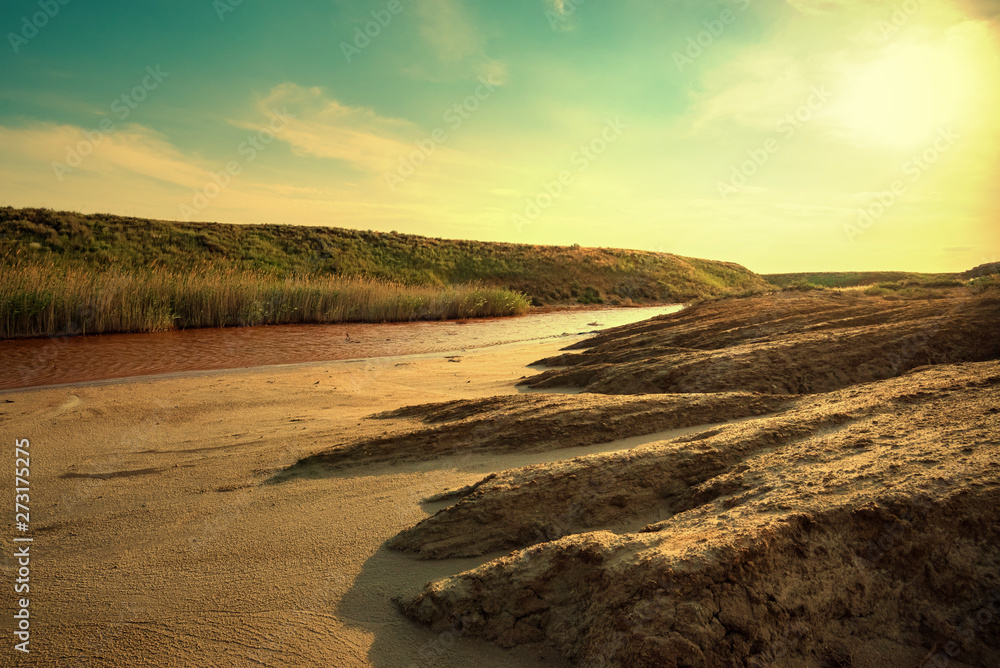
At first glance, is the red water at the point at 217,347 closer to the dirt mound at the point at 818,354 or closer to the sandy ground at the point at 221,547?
the sandy ground at the point at 221,547

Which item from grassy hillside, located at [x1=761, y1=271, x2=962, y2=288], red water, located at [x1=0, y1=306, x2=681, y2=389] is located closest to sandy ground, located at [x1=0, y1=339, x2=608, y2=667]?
red water, located at [x1=0, y1=306, x2=681, y2=389]

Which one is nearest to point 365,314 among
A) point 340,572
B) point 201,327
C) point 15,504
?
point 201,327

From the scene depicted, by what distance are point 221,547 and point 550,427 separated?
1.73 meters

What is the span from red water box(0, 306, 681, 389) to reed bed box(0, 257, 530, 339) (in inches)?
19.4

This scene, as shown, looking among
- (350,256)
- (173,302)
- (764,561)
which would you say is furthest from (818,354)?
(350,256)

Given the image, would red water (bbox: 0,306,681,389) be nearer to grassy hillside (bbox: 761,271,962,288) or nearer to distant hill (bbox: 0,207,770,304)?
grassy hillside (bbox: 761,271,962,288)

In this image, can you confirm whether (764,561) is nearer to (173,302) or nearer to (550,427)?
(550,427)

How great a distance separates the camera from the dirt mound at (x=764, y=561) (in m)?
1.34

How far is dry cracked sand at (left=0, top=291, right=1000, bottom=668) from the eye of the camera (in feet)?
4.57

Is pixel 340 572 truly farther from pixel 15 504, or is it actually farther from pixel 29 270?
pixel 29 270

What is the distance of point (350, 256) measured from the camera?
3178cm

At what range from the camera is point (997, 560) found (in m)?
1.45

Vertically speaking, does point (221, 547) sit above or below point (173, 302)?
below

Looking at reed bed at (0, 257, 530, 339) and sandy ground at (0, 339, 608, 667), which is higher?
reed bed at (0, 257, 530, 339)
